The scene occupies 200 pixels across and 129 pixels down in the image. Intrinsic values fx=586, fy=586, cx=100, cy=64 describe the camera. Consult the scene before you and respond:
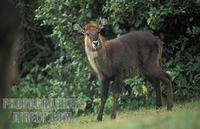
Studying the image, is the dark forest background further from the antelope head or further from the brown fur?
the antelope head

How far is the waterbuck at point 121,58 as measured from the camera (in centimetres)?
1156

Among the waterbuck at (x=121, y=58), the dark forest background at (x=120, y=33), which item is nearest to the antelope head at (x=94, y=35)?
the waterbuck at (x=121, y=58)

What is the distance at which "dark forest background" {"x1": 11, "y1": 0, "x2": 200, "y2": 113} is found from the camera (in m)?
13.2

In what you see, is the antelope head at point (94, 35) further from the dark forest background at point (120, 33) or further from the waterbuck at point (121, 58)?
the dark forest background at point (120, 33)

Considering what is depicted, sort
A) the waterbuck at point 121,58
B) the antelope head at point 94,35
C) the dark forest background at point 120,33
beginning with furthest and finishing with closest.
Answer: the dark forest background at point 120,33 → the waterbuck at point 121,58 → the antelope head at point 94,35

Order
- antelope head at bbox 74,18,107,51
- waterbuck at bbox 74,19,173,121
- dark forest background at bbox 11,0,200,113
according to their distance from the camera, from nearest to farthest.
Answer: antelope head at bbox 74,18,107,51, waterbuck at bbox 74,19,173,121, dark forest background at bbox 11,0,200,113

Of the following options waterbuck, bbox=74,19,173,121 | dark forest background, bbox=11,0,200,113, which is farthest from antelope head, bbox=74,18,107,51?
dark forest background, bbox=11,0,200,113

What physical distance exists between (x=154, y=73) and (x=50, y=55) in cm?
697

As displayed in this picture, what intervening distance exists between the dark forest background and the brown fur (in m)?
0.69

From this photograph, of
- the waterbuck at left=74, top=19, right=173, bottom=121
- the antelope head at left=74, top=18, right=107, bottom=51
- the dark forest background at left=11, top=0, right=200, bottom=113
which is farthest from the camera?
the dark forest background at left=11, top=0, right=200, bottom=113

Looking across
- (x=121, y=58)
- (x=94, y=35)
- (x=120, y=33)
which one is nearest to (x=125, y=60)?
(x=121, y=58)

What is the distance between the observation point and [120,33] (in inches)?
554

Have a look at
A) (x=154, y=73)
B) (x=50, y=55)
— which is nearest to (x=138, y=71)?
(x=154, y=73)

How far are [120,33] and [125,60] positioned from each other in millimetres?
2182
